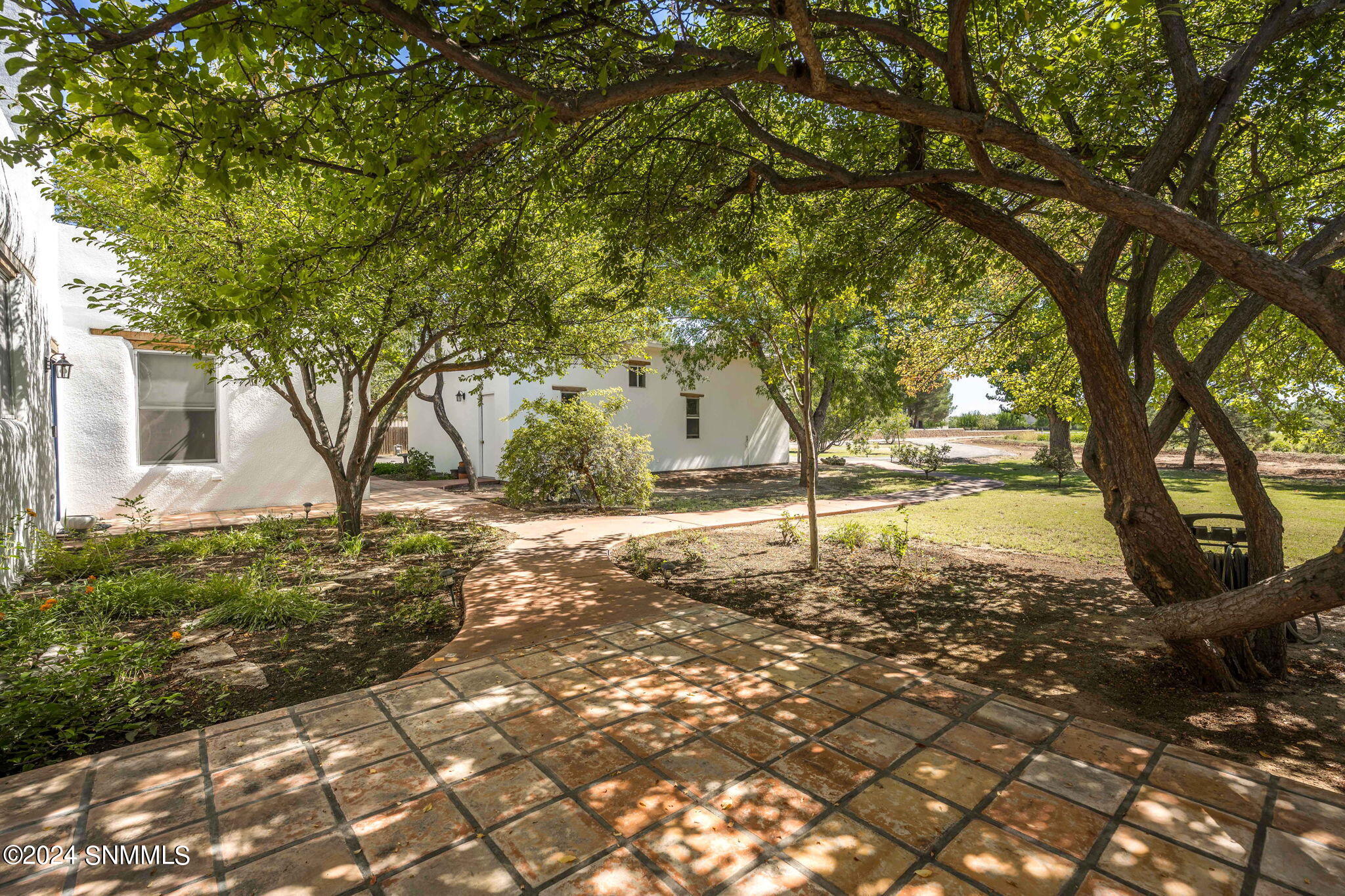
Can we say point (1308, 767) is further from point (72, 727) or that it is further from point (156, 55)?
point (156, 55)

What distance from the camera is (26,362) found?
623 centimetres

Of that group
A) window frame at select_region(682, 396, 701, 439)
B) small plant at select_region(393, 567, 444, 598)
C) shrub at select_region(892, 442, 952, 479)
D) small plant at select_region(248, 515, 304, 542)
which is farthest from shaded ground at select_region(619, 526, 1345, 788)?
shrub at select_region(892, 442, 952, 479)

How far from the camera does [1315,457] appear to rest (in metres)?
22.2

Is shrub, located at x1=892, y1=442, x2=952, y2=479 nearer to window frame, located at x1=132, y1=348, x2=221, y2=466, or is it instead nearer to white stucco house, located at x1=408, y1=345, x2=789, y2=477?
white stucco house, located at x1=408, y1=345, x2=789, y2=477

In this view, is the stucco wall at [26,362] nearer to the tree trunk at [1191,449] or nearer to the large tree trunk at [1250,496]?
the large tree trunk at [1250,496]

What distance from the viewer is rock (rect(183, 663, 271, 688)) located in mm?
3512

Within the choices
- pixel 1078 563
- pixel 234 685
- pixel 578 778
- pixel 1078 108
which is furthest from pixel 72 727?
pixel 1078 563

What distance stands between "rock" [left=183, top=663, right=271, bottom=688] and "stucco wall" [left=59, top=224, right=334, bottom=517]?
288 inches

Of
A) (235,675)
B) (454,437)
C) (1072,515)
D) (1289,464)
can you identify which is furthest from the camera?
(1289,464)

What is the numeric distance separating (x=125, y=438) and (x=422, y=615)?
25.1 ft

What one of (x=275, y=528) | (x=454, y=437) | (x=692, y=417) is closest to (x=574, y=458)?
(x=275, y=528)

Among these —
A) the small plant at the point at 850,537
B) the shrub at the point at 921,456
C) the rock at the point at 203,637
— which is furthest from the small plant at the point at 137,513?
the shrub at the point at 921,456

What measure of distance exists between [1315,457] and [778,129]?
2842 centimetres

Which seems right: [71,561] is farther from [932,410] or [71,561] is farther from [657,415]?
[932,410]
